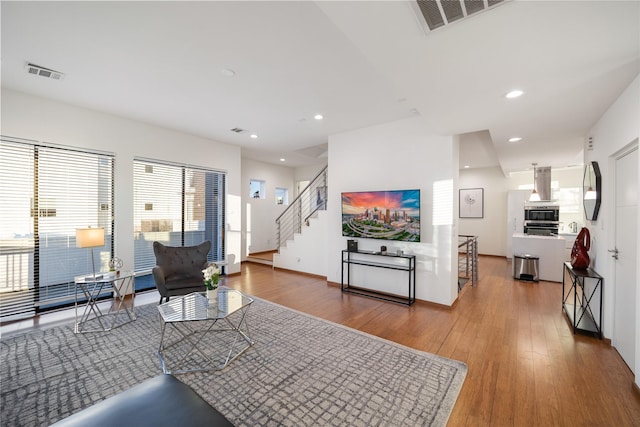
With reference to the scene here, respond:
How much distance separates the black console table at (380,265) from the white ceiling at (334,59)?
2.18 metres

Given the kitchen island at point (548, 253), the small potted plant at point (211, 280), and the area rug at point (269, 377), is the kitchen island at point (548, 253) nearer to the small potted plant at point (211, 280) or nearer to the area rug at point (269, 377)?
the area rug at point (269, 377)

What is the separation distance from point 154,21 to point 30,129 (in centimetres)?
303

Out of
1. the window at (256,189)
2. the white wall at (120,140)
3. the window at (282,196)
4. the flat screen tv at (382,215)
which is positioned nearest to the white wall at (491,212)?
the flat screen tv at (382,215)

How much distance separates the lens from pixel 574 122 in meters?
3.42

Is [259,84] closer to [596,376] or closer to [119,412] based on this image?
[119,412]

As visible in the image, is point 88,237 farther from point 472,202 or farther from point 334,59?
point 472,202

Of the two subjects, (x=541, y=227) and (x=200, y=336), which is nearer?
(x=200, y=336)

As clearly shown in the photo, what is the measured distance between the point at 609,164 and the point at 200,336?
16.9 feet

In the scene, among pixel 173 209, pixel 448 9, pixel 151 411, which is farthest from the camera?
pixel 173 209

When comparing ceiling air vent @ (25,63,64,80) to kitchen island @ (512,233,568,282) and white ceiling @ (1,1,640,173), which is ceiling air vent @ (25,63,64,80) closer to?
white ceiling @ (1,1,640,173)

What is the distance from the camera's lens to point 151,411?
1.36 metres

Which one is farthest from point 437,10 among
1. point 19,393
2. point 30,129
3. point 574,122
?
point 30,129

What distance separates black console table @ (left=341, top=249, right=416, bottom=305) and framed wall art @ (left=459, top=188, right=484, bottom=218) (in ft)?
18.9

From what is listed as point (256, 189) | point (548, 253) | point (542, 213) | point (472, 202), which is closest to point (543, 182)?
point (542, 213)
